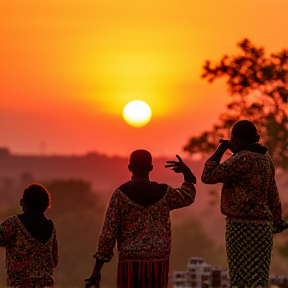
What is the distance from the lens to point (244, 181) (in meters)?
10.4

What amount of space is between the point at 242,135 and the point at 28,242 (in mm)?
2321

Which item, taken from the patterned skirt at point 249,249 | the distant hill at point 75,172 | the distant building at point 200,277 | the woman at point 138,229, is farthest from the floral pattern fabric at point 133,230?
the distant hill at point 75,172

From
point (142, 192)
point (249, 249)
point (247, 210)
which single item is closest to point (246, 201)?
point (247, 210)

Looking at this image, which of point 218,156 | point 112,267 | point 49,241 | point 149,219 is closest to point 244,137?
point 218,156

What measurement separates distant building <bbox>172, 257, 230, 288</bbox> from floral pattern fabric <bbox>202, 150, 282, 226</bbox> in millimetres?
4450

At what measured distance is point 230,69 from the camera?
28.7 meters

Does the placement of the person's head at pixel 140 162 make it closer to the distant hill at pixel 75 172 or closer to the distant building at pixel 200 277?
the distant building at pixel 200 277

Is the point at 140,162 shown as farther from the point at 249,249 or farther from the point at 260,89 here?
the point at 260,89

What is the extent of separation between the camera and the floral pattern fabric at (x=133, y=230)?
9.98m

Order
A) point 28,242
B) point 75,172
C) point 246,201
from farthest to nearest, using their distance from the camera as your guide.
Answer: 1. point 75,172
2. point 28,242
3. point 246,201

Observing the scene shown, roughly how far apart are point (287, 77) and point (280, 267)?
50.4 m

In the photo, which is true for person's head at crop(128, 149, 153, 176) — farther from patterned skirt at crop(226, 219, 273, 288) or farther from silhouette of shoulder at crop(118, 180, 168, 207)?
patterned skirt at crop(226, 219, 273, 288)

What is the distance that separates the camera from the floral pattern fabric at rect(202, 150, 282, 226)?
33.7 ft

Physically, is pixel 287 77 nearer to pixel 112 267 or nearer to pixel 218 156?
pixel 218 156
